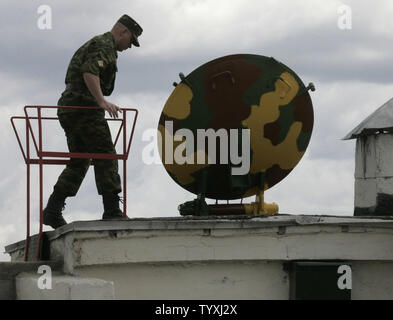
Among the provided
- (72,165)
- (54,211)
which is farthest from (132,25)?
(54,211)

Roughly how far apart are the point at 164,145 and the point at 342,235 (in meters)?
2.63

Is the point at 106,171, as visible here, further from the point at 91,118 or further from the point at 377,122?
the point at 377,122

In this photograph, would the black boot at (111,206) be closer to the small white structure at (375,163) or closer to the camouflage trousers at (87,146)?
the camouflage trousers at (87,146)

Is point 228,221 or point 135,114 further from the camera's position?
point 135,114

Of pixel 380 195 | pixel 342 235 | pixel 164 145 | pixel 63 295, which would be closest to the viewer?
pixel 63 295

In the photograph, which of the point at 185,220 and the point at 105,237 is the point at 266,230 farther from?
the point at 105,237

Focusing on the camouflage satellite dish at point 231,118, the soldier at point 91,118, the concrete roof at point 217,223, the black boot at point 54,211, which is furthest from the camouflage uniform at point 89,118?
the camouflage satellite dish at point 231,118

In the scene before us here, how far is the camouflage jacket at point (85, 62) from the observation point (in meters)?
10.9

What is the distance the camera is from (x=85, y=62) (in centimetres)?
1087

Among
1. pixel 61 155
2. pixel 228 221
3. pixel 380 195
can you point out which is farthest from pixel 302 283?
pixel 380 195

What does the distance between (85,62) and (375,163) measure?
189 inches

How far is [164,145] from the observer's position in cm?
1190

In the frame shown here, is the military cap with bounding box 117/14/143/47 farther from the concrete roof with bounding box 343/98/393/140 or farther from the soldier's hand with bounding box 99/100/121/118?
the concrete roof with bounding box 343/98/393/140
